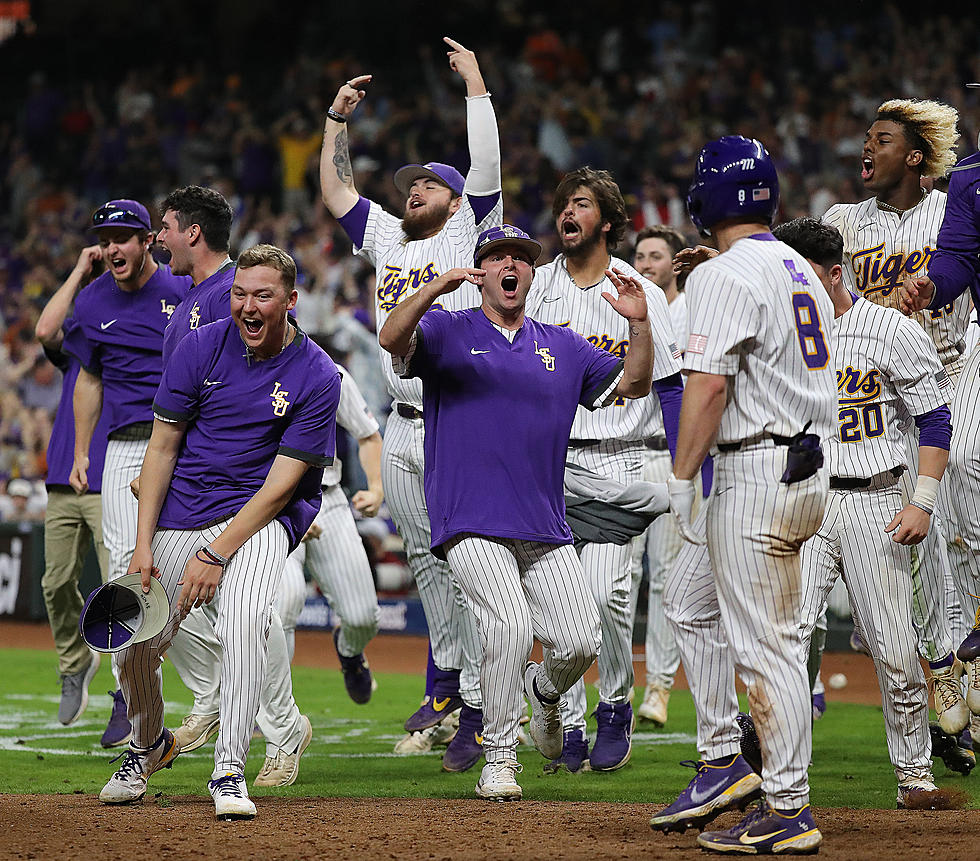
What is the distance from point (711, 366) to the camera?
4.60 metres

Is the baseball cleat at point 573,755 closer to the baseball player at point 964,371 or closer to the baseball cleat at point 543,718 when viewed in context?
the baseball cleat at point 543,718

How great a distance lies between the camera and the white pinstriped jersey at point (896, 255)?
6.82m

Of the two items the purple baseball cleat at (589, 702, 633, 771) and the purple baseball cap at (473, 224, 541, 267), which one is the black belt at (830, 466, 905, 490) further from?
the purple baseball cleat at (589, 702, 633, 771)

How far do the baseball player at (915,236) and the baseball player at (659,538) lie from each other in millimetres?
1673

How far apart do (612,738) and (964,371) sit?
2.50m

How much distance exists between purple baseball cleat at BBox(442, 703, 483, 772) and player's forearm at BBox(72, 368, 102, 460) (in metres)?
2.77

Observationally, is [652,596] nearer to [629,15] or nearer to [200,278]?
[200,278]

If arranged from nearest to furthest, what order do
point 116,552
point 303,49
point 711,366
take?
1. point 711,366
2. point 116,552
3. point 303,49

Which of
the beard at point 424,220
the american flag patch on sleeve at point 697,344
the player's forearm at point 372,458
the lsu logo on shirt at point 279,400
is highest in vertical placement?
the beard at point 424,220

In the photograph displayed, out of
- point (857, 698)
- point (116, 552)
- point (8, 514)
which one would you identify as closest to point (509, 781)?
point (116, 552)

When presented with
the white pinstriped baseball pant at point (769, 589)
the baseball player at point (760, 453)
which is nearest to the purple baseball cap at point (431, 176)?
the baseball player at point (760, 453)

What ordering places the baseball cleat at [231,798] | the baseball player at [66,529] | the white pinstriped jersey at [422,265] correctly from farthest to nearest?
the baseball player at [66,529] → the white pinstriped jersey at [422,265] → the baseball cleat at [231,798]

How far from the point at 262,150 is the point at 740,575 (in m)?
16.8

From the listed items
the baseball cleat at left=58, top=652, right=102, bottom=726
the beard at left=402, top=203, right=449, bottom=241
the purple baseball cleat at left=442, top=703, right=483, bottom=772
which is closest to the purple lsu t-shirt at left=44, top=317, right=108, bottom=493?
the baseball cleat at left=58, top=652, right=102, bottom=726
